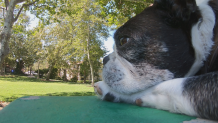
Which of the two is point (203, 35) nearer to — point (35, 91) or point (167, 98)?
point (167, 98)

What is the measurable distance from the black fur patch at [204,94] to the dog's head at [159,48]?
13.0 inches

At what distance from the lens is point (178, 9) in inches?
49.1

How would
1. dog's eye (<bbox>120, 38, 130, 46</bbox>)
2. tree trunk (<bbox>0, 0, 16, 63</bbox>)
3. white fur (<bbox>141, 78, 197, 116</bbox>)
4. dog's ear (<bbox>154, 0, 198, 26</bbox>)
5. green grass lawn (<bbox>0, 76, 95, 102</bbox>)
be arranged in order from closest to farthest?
white fur (<bbox>141, 78, 197, 116</bbox>)
dog's ear (<bbox>154, 0, 198, 26</bbox>)
dog's eye (<bbox>120, 38, 130, 46</bbox>)
tree trunk (<bbox>0, 0, 16, 63</bbox>)
green grass lawn (<bbox>0, 76, 95, 102</bbox>)

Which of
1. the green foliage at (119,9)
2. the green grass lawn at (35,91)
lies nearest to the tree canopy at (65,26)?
the green foliage at (119,9)

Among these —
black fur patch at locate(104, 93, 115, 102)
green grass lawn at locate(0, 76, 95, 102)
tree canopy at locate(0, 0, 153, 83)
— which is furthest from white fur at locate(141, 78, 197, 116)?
green grass lawn at locate(0, 76, 95, 102)

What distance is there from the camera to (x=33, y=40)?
28922 millimetres

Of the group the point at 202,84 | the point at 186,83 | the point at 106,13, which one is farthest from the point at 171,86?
the point at 106,13

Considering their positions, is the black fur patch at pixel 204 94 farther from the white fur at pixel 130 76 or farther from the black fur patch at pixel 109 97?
the black fur patch at pixel 109 97

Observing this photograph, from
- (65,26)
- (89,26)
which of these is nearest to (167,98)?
(89,26)

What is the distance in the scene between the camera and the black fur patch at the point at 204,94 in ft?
2.53

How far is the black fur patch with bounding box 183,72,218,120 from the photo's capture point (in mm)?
771

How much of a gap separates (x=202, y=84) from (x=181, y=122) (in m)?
0.23

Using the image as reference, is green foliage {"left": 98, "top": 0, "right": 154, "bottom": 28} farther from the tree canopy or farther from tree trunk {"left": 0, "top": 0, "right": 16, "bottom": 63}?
tree trunk {"left": 0, "top": 0, "right": 16, "bottom": 63}

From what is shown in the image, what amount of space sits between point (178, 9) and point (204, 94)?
0.72 m
